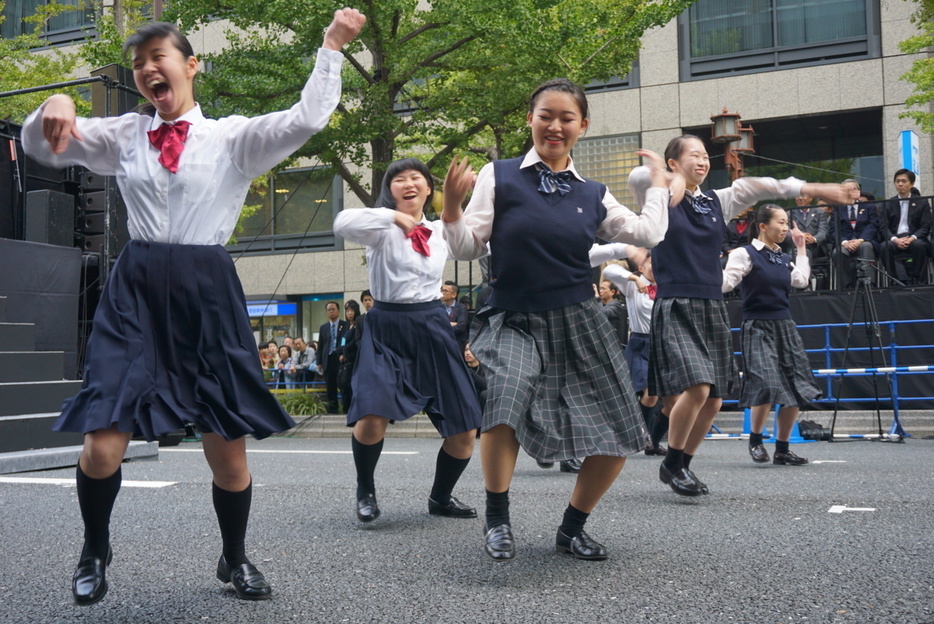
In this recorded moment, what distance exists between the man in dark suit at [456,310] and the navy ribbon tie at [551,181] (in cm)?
829

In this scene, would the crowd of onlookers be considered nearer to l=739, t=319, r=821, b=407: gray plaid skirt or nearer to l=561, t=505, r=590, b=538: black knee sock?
l=739, t=319, r=821, b=407: gray plaid skirt

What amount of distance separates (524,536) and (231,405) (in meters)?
1.86

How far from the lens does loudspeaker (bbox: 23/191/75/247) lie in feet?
39.6

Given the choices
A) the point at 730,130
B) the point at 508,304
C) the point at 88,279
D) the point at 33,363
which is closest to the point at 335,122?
the point at 88,279

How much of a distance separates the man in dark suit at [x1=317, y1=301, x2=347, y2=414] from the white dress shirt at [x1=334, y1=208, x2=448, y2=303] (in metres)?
10.2

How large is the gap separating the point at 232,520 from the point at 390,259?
7.49 feet

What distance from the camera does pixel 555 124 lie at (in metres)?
3.96

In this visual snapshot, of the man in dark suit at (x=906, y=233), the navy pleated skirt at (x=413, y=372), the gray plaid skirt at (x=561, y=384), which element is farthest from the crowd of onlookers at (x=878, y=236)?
the gray plaid skirt at (x=561, y=384)

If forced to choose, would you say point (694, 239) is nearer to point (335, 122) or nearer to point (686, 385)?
point (686, 385)

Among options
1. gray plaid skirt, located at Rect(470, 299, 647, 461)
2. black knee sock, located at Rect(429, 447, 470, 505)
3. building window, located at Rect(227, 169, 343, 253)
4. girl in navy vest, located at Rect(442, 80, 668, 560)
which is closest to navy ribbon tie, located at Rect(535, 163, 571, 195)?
girl in navy vest, located at Rect(442, 80, 668, 560)

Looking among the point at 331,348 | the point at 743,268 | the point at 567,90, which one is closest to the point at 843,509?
the point at 743,268

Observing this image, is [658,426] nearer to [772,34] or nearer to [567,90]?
[567,90]

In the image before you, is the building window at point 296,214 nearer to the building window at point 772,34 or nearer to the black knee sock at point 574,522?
the building window at point 772,34

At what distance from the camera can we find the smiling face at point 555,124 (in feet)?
12.9
